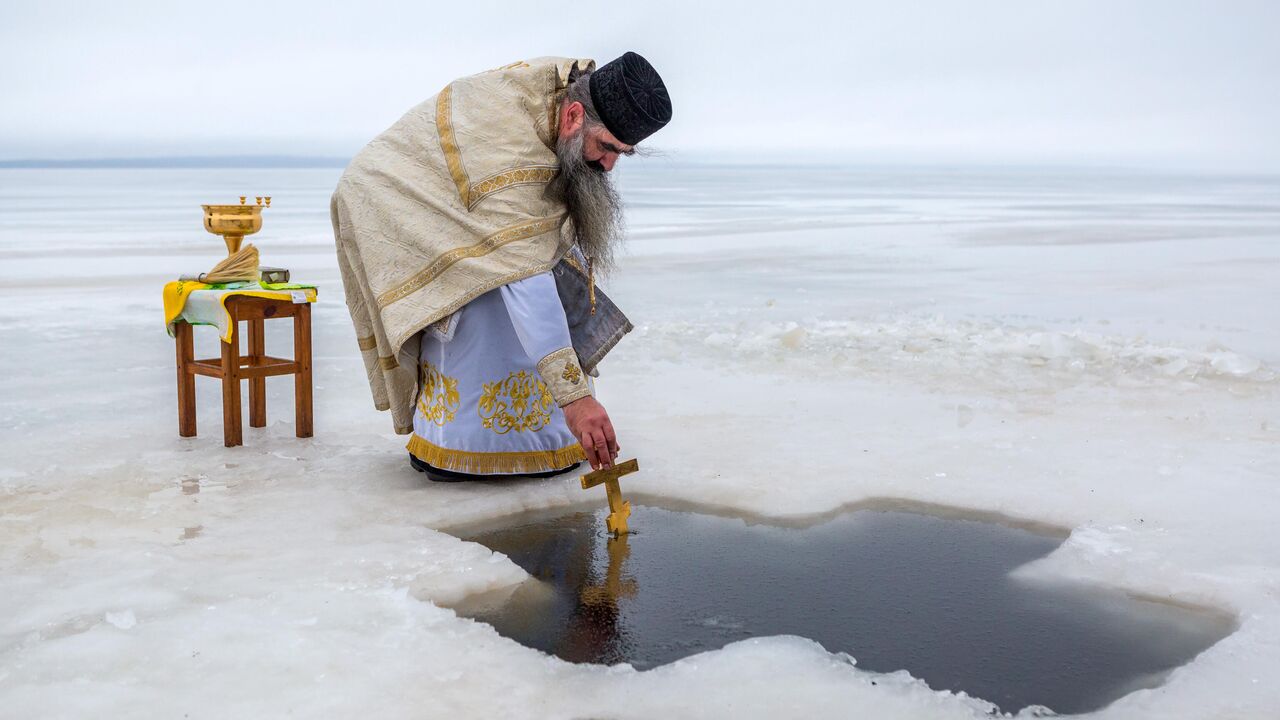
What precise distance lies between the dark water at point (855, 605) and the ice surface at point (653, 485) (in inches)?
3.6

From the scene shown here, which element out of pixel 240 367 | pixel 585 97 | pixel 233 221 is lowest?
pixel 240 367

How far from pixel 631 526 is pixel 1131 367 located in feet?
11.4

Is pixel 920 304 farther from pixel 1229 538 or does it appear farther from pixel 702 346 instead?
pixel 1229 538

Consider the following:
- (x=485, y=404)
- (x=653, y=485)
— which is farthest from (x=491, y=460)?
(x=653, y=485)

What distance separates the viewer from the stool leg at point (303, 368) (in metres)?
4.28

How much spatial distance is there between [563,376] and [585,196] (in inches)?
25.7

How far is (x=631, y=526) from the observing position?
11.5 feet

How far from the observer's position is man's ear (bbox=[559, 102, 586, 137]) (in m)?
3.49

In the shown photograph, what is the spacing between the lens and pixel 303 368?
429 centimetres

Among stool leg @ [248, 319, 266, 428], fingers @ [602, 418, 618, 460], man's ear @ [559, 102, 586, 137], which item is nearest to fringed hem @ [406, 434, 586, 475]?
fingers @ [602, 418, 618, 460]

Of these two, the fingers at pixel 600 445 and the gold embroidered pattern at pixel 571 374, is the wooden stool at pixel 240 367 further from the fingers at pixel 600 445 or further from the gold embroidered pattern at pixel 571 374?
the fingers at pixel 600 445

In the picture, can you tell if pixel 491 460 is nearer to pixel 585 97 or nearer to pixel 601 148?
pixel 601 148

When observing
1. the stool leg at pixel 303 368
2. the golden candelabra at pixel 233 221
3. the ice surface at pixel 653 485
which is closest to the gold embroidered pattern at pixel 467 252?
the ice surface at pixel 653 485

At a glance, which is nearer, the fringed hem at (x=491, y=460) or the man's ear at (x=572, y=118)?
the man's ear at (x=572, y=118)
